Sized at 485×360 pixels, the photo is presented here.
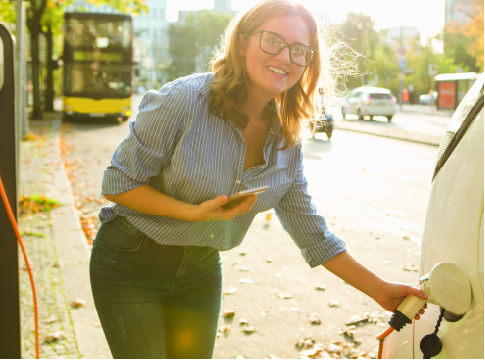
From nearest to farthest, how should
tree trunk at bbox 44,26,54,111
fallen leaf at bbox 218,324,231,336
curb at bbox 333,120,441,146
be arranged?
fallen leaf at bbox 218,324,231,336 < curb at bbox 333,120,441,146 < tree trunk at bbox 44,26,54,111

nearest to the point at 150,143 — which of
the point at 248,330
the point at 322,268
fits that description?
the point at 248,330

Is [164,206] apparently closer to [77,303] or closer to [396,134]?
[77,303]

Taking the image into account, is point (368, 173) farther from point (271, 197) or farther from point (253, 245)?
point (271, 197)

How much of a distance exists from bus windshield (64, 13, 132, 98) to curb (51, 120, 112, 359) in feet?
45.0

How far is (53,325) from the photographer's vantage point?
162 inches

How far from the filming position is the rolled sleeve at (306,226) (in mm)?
2203

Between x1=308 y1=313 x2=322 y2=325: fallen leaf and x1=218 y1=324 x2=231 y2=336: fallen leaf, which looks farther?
x1=308 y1=313 x2=322 y2=325: fallen leaf

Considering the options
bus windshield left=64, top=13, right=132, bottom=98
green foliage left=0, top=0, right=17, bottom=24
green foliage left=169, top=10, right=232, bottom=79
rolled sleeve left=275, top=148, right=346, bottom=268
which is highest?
green foliage left=169, top=10, right=232, bottom=79

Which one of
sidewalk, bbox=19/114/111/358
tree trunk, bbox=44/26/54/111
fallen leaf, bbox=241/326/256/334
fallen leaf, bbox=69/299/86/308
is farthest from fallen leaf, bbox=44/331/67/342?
tree trunk, bbox=44/26/54/111

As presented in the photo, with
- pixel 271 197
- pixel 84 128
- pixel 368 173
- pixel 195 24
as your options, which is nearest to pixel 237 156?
pixel 271 197

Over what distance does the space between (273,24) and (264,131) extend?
1.34 feet

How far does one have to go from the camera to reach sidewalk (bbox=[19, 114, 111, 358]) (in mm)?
3861

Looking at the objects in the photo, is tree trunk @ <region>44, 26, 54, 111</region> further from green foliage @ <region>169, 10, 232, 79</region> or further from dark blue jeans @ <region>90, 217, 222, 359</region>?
green foliage @ <region>169, 10, 232, 79</region>

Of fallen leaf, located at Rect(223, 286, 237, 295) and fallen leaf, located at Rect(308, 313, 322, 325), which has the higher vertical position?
fallen leaf, located at Rect(308, 313, 322, 325)
